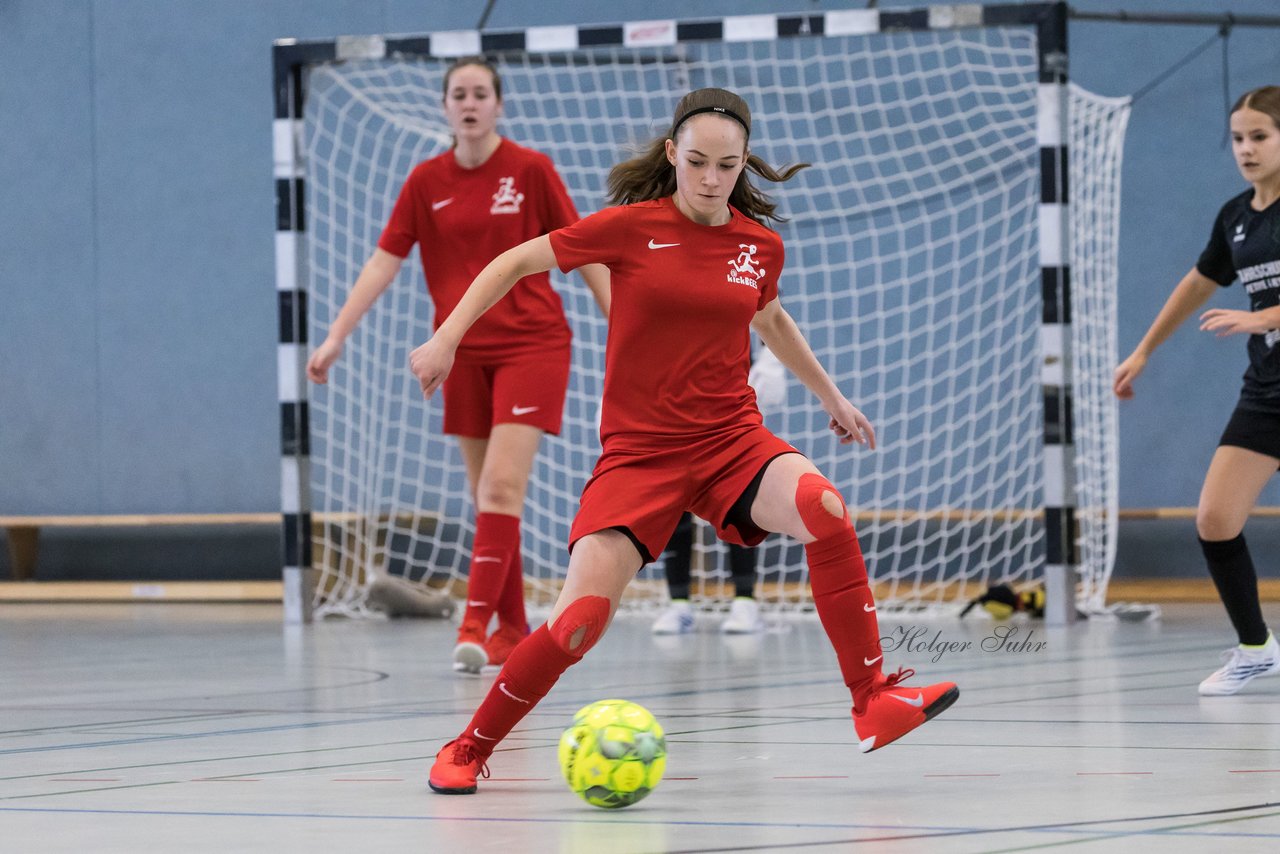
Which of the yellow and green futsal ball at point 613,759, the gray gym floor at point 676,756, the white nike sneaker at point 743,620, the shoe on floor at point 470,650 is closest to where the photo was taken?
Result: the gray gym floor at point 676,756

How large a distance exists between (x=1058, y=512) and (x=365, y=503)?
442 cm

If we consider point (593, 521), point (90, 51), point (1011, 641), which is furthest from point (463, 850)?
point (90, 51)

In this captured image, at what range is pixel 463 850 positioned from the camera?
2533 millimetres

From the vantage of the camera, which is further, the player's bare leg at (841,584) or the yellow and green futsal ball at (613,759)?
the player's bare leg at (841,584)

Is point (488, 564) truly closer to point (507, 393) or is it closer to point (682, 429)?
point (507, 393)

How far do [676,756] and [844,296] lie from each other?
638 centimetres

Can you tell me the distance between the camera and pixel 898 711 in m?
3.23

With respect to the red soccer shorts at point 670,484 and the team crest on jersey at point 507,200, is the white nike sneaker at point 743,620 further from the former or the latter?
the red soccer shorts at point 670,484

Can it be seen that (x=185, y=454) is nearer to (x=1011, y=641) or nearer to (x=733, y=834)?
(x=1011, y=641)

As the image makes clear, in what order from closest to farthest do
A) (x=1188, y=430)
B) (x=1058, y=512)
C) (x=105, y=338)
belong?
1. (x=1058, y=512)
2. (x=1188, y=430)
3. (x=105, y=338)

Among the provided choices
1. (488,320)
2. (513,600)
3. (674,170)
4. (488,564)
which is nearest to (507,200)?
(488,320)

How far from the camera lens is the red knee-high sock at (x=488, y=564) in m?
5.57

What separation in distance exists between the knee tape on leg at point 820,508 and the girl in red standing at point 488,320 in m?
2.35

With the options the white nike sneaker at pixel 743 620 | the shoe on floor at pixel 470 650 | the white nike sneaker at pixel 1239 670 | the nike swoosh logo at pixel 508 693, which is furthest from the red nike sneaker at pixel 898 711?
the white nike sneaker at pixel 743 620
